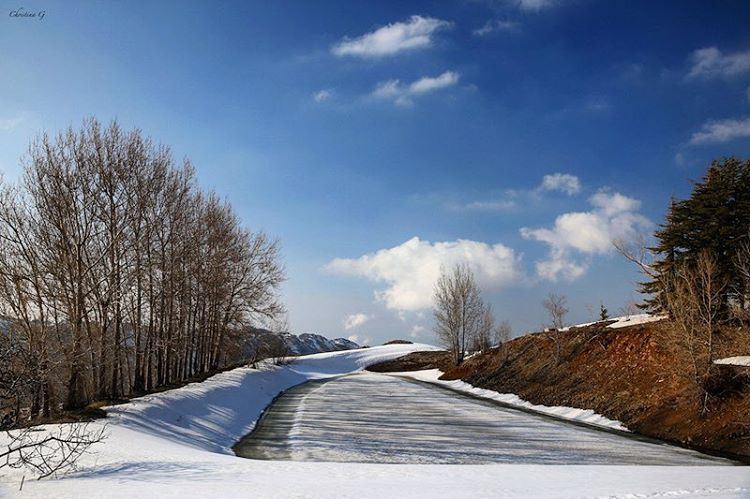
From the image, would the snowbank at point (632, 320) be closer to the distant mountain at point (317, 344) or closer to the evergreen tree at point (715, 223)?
the evergreen tree at point (715, 223)

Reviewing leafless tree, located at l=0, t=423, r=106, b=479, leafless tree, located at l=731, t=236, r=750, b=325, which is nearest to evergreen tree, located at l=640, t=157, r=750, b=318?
leafless tree, located at l=731, t=236, r=750, b=325

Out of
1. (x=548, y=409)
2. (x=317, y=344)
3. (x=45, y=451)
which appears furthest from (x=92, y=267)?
(x=317, y=344)

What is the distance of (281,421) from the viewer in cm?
2384

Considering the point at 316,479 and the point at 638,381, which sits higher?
the point at 638,381

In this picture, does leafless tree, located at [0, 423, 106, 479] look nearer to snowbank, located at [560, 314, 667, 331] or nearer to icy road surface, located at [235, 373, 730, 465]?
icy road surface, located at [235, 373, 730, 465]

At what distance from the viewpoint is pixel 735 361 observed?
71.5 ft

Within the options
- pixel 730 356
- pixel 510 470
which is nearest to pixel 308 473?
pixel 510 470

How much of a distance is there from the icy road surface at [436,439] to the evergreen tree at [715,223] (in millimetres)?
14445

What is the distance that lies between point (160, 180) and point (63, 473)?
16927mm

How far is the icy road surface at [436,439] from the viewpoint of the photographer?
50.8 ft

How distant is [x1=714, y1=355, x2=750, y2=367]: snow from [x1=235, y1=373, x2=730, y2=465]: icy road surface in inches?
207

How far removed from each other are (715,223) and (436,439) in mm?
25598

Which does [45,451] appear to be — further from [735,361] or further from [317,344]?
[317,344]

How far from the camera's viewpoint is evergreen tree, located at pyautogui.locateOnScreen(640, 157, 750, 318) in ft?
105
